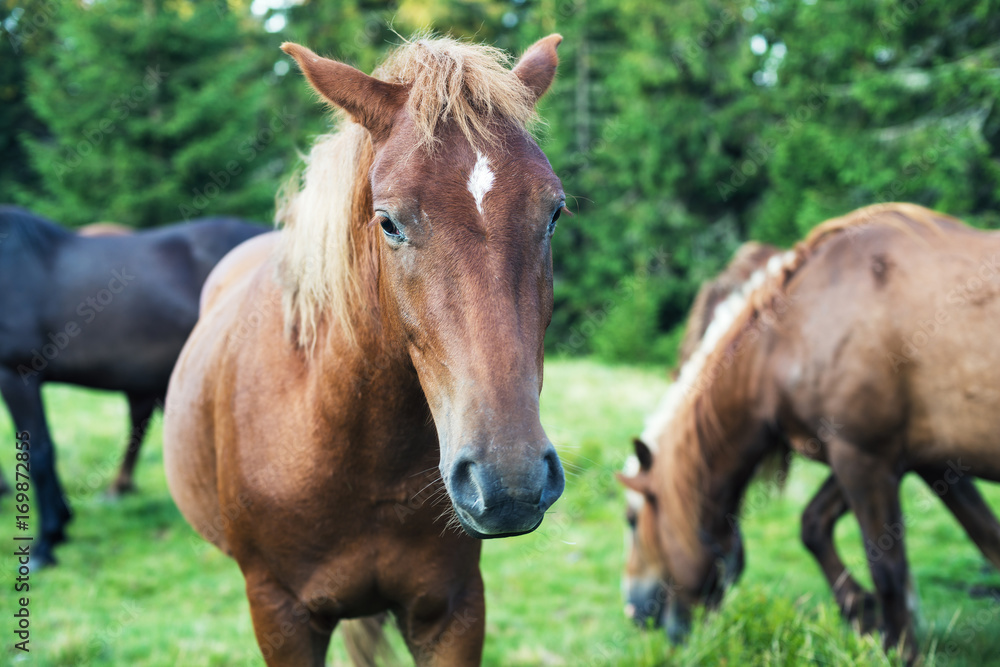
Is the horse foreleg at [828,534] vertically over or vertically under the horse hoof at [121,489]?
over

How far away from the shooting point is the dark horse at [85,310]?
15.9ft

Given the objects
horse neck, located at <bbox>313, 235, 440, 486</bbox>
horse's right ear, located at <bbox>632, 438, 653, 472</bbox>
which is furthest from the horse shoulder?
horse's right ear, located at <bbox>632, 438, 653, 472</bbox>

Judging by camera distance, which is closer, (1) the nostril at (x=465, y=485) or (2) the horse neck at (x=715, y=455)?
(1) the nostril at (x=465, y=485)

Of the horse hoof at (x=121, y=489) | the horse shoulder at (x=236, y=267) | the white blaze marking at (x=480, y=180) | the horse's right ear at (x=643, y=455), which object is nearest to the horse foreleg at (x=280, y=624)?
the white blaze marking at (x=480, y=180)

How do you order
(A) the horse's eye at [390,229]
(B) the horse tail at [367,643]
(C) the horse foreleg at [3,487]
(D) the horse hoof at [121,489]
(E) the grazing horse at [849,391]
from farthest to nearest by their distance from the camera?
(D) the horse hoof at [121,489], (C) the horse foreleg at [3,487], (E) the grazing horse at [849,391], (B) the horse tail at [367,643], (A) the horse's eye at [390,229]

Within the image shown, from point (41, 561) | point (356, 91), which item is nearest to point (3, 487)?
point (41, 561)

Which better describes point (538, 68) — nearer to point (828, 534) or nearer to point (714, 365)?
point (714, 365)

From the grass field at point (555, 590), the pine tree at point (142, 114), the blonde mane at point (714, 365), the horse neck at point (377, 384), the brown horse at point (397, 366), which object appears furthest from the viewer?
the pine tree at point (142, 114)

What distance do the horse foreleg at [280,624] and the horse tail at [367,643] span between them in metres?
0.78

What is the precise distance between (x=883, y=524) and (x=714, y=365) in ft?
3.72

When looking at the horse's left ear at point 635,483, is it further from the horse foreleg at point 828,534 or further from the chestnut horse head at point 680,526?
the horse foreleg at point 828,534

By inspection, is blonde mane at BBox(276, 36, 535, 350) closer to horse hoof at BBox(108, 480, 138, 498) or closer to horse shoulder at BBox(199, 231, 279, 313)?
horse shoulder at BBox(199, 231, 279, 313)

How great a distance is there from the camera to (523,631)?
397 cm

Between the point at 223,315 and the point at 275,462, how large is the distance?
0.95 meters
